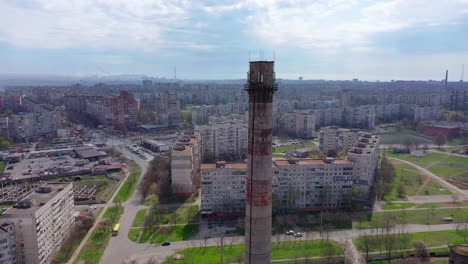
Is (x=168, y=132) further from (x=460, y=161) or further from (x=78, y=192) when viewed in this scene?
(x=460, y=161)

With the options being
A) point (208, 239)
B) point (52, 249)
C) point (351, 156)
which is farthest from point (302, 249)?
point (52, 249)

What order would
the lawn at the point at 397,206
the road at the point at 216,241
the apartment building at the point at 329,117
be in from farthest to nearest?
the apartment building at the point at 329,117 → the lawn at the point at 397,206 → the road at the point at 216,241

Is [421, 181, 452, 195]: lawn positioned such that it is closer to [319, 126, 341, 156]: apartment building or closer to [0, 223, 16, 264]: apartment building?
[319, 126, 341, 156]: apartment building

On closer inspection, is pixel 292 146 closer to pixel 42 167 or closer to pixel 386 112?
pixel 42 167

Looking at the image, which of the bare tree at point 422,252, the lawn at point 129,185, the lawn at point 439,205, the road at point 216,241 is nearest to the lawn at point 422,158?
the lawn at point 439,205

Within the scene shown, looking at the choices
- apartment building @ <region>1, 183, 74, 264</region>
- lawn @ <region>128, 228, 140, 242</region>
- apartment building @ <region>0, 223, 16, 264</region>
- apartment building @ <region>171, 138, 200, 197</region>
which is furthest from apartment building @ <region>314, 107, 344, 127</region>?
apartment building @ <region>0, 223, 16, 264</region>

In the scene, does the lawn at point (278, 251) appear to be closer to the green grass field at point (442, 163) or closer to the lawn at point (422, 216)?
the lawn at point (422, 216)
